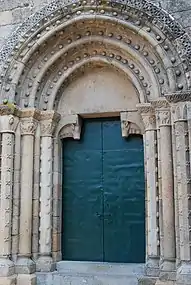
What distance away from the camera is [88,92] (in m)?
5.42

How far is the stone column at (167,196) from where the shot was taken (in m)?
4.36

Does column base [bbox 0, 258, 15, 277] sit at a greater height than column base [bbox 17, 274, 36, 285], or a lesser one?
greater

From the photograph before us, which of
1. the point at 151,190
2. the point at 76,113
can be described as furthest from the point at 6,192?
the point at 151,190

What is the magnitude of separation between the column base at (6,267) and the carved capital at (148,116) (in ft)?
7.55

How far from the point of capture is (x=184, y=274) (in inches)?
160

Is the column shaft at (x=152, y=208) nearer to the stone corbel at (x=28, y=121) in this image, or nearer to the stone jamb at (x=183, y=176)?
the stone jamb at (x=183, y=176)

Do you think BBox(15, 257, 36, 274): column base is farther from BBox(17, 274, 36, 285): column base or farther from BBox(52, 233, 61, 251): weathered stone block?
BBox(52, 233, 61, 251): weathered stone block

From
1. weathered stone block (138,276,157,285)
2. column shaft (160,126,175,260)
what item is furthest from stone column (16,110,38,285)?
column shaft (160,126,175,260)

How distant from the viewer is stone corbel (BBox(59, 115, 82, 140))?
537 centimetres

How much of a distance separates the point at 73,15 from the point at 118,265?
125 inches

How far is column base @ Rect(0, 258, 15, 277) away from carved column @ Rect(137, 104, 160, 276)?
1595 mm

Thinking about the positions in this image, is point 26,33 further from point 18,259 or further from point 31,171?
point 18,259

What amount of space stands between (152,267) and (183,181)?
1098 millimetres

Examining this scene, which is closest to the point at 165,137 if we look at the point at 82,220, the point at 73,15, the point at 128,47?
the point at 128,47
